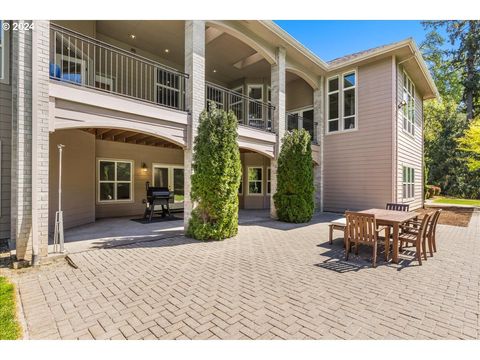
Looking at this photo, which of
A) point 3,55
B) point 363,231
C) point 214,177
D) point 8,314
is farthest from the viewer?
point 214,177

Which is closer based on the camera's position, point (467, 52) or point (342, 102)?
point (342, 102)

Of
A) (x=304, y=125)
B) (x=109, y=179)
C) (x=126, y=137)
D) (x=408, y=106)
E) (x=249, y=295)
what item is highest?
(x=408, y=106)

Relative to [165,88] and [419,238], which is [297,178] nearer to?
[419,238]

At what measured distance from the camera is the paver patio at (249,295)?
2.76 meters

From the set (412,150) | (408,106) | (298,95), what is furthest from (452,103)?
(298,95)

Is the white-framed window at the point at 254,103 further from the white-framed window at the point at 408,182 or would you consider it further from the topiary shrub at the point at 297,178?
the white-framed window at the point at 408,182

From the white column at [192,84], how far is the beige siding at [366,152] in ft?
25.4

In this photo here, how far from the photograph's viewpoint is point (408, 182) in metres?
12.3

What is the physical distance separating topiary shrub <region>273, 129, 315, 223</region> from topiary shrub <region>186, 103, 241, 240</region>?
3107 mm

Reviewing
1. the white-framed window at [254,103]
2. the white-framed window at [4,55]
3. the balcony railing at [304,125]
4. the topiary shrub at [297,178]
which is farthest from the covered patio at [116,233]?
the white-framed window at [254,103]

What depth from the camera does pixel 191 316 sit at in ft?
9.93

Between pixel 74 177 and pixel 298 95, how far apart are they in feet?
38.3

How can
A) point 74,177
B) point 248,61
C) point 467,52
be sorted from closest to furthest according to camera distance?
point 74,177 < point 248,61 < point 467,52
